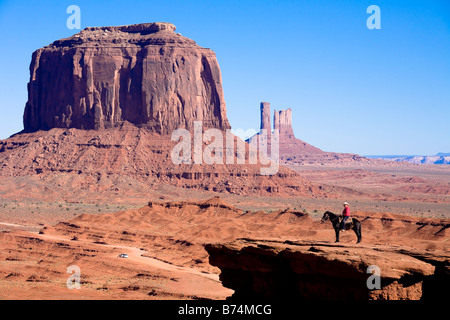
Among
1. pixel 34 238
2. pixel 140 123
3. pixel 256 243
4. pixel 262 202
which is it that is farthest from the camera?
pixel 140 123

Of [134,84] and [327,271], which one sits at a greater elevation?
[134,84]

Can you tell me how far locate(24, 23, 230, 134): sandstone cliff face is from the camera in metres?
106

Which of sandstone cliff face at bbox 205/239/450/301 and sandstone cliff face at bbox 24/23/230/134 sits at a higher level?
sandstone cliff face at bbox 24/23/230/134

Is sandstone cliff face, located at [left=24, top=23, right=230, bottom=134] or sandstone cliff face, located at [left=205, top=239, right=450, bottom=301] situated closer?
sandstone cliff face, located at [left=205, top=239, right=450, bottom=301]

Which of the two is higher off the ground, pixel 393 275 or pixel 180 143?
pixel 180 143

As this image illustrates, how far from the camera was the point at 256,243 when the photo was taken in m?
19.5

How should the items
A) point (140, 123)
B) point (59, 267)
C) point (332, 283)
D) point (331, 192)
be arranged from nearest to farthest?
point (332, 283), point (59, 267), point (140, 123), point (331, 192)

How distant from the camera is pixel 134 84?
10675 cm

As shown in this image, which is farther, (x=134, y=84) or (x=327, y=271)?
(x=134, y=84)

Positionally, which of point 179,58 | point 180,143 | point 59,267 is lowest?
point 59,267

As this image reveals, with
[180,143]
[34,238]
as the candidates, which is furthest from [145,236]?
[180,143]

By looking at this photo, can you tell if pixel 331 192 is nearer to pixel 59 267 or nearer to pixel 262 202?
pixel 262 202

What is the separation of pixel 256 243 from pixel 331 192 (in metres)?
95.5

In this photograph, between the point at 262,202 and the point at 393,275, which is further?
the point at 262,202
